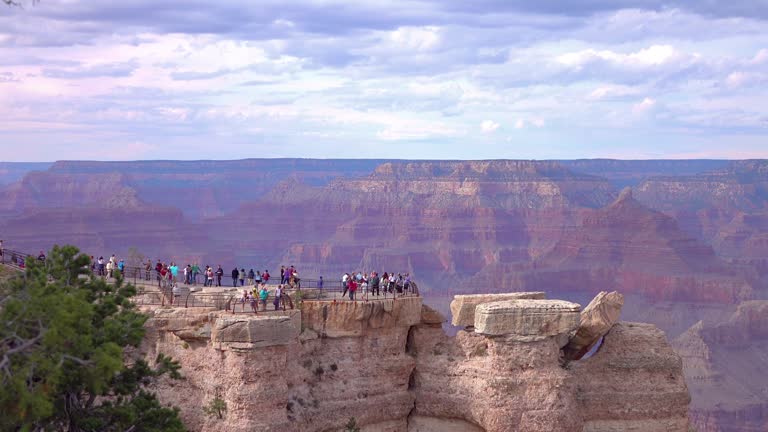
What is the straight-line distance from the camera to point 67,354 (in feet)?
97.3

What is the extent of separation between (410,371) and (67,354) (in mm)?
18283

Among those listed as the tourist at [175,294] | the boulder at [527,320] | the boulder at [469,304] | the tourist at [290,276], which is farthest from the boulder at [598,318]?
the tourist at [175,294]

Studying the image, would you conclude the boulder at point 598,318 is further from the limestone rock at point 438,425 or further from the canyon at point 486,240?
the canyon at point 486,240

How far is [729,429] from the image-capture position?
99.8 meters

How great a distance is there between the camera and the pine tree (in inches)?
1103

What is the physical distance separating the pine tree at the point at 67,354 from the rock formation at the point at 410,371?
4224mm

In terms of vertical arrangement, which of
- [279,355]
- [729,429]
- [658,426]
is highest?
[279,355]

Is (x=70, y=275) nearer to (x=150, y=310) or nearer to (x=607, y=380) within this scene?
(x=150, y=310)

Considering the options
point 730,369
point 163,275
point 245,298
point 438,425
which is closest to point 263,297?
point 245,298

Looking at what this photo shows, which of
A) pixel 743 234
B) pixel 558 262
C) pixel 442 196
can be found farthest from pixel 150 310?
pixel 743 234

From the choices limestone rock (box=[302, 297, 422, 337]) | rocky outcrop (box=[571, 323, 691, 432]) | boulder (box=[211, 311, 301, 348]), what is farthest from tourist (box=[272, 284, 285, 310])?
rocky outcrop (box=[571, 323, 691, 432])

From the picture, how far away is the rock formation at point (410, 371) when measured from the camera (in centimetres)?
3959

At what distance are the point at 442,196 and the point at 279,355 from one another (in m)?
149

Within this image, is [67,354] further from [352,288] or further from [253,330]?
[352,288]
